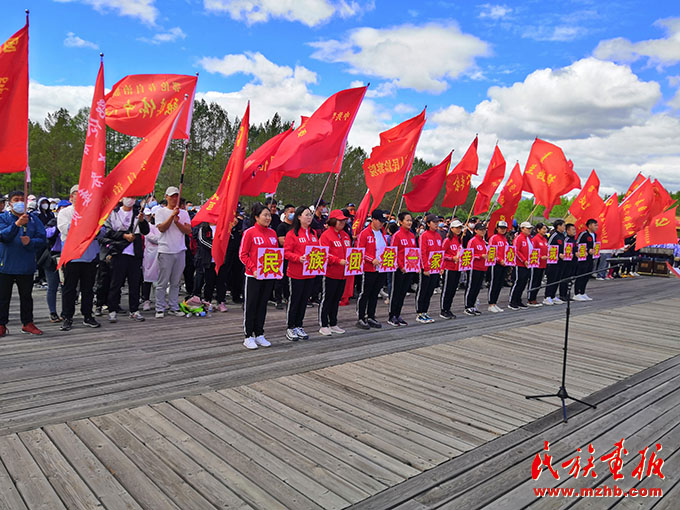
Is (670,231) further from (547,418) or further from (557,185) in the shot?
(547,418)

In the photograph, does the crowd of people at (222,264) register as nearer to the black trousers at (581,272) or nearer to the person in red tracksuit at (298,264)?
the person in red tracksuit at (298,264)

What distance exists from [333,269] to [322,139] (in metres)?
2.21

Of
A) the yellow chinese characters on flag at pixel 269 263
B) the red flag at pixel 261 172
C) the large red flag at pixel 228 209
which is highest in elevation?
the red flag at pixel 261 172

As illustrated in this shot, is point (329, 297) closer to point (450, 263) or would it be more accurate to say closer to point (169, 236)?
point (169, 236)

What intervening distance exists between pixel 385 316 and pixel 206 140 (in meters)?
36.1

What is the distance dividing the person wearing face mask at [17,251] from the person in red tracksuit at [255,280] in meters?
2.97

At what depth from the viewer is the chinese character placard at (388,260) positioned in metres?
8.47

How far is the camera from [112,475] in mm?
3363

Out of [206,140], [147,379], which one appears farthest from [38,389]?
[206,140]

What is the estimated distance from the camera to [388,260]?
855 cm

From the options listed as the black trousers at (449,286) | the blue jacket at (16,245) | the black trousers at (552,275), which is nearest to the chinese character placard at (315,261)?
the black trousers at (449,286)

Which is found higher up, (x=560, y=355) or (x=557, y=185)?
(x=557, y=185)

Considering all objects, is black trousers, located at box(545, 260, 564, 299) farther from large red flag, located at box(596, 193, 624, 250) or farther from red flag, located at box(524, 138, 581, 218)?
red flag, located at box(524, 138, 581, 218)

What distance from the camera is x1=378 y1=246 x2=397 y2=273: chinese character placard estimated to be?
8469 millimetres
